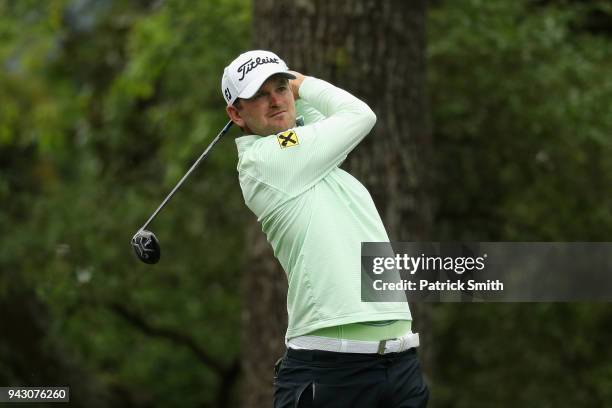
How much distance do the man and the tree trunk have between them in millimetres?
2377

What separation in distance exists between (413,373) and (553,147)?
6.16 m

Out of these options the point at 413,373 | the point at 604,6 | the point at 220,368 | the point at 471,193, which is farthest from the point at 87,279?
the point at 413,373

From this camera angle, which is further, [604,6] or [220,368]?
[220,368]

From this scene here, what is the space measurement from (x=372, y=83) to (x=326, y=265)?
2.81 m

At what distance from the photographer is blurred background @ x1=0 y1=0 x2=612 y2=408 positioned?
9.62m

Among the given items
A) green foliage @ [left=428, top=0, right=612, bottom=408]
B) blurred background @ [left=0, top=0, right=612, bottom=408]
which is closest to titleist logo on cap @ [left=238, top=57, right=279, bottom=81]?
blurred background @ [left=0, top=0, right=612, bottom=408]

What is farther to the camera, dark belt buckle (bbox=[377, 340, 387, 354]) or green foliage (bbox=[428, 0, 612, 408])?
green foliage (bbox=[428, 0, 612, 408])

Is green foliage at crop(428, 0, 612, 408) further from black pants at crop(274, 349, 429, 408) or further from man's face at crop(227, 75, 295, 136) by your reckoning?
black pants at crop(274, 349, 429, 408)

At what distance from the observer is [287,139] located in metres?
3.89

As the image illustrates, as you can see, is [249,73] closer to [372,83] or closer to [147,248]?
[147,248]

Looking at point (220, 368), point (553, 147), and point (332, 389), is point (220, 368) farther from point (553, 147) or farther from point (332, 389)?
point (332, 389)

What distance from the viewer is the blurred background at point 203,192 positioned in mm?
9625

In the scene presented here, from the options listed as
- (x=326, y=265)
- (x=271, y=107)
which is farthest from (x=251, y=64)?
(x=326, y=265)

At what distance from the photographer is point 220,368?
38.2ft
